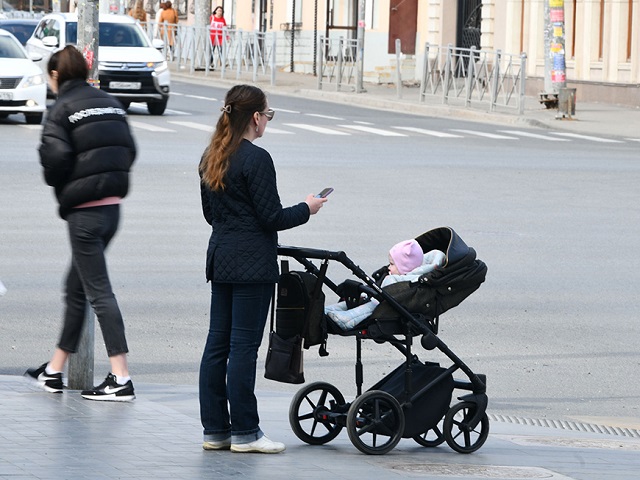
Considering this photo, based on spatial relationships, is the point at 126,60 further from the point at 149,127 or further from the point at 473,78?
the point at 473,78

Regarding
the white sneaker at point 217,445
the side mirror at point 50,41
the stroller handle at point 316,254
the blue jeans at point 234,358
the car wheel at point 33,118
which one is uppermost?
the side mirror at point 50,41

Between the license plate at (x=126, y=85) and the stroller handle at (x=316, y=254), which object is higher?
the license plate at (x=126, y=85)

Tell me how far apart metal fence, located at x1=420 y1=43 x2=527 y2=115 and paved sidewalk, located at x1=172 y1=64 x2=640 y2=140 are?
293 mm

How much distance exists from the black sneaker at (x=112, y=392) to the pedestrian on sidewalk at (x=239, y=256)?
1027 millimetres

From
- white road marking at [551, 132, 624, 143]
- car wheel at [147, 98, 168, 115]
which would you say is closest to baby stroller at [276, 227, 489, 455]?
white road marking at [551, 132, 624, 143]

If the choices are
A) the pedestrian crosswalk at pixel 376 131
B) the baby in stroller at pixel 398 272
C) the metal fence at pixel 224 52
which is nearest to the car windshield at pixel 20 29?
the metal fence at pixel 224 52

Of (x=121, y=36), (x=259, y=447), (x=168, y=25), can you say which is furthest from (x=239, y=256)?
(x=168, y=25)

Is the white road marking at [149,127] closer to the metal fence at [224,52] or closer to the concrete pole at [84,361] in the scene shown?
the metal fence at [224,52]

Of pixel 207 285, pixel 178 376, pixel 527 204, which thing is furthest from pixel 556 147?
pixel 178 376

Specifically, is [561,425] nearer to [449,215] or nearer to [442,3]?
[449,215]

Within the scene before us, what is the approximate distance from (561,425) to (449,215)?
830 cm

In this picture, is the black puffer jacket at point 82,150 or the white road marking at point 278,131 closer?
the black puffer jacket at point 82,150

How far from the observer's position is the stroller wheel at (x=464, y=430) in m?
7.31

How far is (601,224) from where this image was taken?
1650cm
